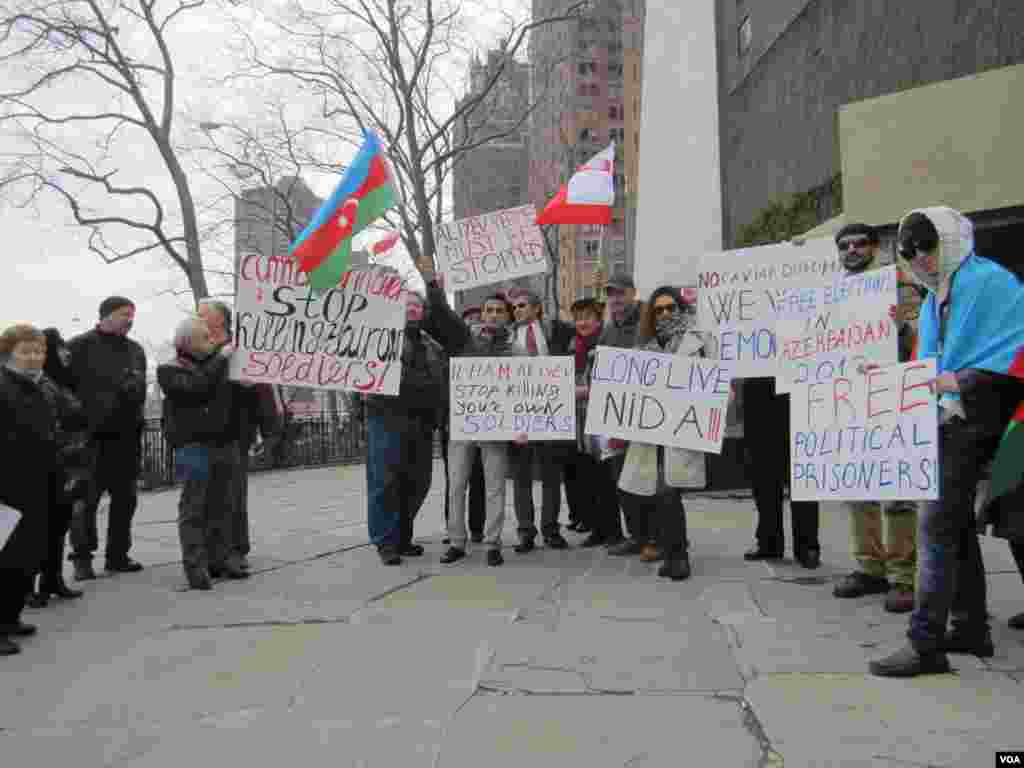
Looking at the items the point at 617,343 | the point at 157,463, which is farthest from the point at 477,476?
the point at 157,463

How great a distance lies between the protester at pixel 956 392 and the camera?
352cm

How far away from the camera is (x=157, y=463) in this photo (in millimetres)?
15789

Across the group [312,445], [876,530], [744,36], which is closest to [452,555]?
[876,530]

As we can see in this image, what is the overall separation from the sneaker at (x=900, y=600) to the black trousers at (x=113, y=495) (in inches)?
195

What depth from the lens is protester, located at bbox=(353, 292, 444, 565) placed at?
6.44m

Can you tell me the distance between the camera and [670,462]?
18.5 feet

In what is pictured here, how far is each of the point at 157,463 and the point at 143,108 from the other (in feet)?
35.5

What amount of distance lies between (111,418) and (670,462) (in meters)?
3.85

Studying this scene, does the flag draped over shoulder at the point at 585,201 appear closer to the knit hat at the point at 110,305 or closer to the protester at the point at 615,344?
the protester at the point at 615,344

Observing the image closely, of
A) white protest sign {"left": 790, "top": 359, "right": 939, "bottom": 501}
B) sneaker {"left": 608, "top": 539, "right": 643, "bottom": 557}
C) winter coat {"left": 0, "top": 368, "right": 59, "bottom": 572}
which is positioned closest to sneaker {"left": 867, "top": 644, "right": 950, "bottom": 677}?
white protest sign {"left": 790, "top": 359, "right": 939, "bottom": 501}

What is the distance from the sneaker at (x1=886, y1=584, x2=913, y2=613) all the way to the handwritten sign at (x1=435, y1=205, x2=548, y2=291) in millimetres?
4245

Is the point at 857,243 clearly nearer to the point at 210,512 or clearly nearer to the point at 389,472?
the point at 389,472

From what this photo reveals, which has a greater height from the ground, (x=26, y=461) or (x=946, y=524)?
(x=26, y=461)

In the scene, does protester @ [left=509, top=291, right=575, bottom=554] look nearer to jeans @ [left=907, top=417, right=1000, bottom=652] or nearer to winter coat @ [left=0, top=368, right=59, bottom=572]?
winter coat @ [left=0, top=368, right=59, bottom=572]
